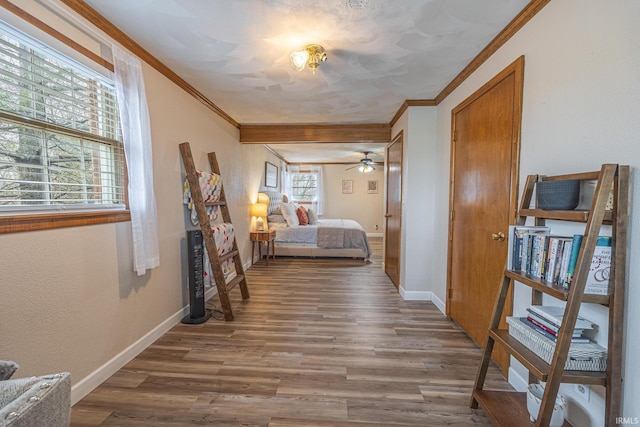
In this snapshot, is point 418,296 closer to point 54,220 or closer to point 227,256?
point 227,256

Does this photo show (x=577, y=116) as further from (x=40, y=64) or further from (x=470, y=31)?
(x=40, y=64)

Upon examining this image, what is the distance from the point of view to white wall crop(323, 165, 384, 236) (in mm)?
8477

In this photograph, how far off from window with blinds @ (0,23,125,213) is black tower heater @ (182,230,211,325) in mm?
766

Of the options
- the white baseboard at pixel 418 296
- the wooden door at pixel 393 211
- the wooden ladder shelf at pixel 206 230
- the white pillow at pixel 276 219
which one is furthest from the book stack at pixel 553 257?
the white pillow at pixel 276 219

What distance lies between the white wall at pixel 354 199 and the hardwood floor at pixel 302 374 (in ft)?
18.1

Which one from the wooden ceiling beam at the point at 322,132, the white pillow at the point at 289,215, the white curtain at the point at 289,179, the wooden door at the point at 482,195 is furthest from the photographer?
the white curtain at the point at 289,179

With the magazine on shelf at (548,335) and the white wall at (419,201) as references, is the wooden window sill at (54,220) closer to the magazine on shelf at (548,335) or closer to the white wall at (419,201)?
the magazine on shelf at (548,335)

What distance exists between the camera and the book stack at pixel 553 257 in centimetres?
107

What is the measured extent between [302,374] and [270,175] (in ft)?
15.7

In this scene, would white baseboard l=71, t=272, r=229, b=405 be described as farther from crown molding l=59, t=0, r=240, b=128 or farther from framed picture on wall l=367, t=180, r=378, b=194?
framed picture on wall l=367, t=180, r=378, b=194

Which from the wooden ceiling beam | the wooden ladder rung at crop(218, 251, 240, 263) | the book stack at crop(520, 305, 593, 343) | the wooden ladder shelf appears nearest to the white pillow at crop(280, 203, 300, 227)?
the wooden ceiling beam

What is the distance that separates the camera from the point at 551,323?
125 cm

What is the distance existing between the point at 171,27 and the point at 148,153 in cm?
86

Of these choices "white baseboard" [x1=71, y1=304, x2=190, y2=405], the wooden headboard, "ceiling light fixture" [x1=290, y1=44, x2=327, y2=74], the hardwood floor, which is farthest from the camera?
the wooden headboard
